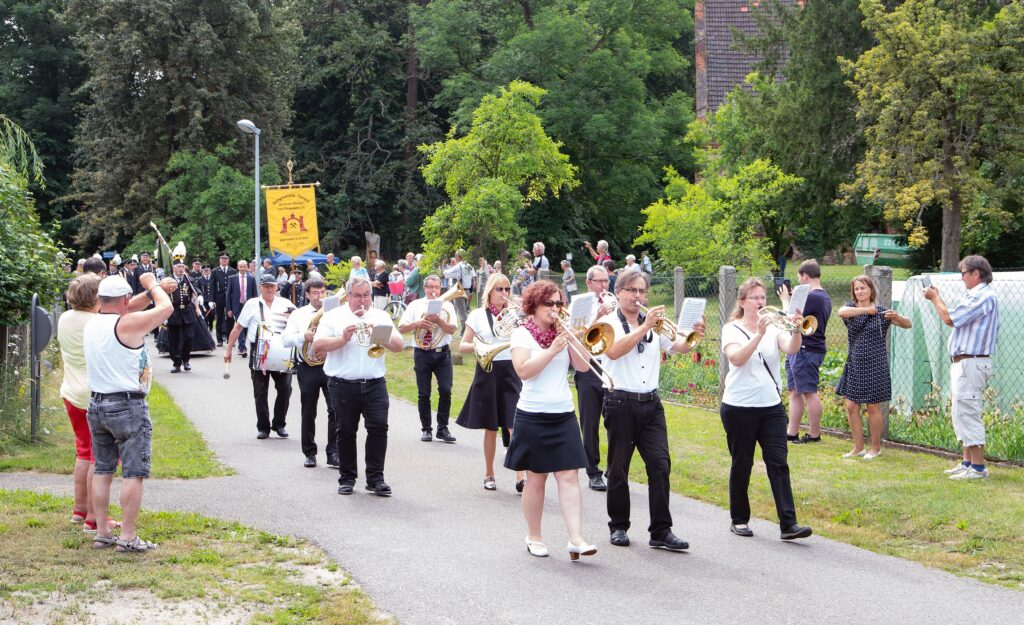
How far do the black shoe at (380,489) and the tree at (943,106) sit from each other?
2065cm

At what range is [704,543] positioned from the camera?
309 inches

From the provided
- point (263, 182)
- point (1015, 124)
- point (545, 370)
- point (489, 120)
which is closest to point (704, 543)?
point (545, 370)

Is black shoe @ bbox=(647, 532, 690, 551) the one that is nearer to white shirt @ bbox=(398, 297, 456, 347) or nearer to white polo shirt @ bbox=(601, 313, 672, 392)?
white polo shirt @ bbox=(601, 313, 672, 392)

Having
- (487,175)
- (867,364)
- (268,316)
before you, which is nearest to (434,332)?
(268,316)

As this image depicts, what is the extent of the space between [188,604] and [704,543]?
3.60 metres

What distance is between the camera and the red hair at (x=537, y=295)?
23.5ft

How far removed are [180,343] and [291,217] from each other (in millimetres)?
10436

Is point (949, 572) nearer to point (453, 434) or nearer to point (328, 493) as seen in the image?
point (328, 493)

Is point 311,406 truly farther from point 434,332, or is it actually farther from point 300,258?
point 300,258

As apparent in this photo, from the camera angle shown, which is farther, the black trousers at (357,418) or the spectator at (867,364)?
the spectator at (867,364)

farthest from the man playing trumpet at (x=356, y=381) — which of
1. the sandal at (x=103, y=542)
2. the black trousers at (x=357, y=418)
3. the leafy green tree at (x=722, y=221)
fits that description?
the leafy green tree at (x=722, y=221)

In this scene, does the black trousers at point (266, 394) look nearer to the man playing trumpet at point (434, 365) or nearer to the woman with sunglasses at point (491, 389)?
the man playing trumpet at point (434, 365)

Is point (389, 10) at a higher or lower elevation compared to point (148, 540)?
higher

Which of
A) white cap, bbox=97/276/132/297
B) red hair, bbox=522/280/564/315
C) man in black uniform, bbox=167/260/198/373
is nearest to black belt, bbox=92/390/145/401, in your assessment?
white cap, bbox=97/276/132/297
